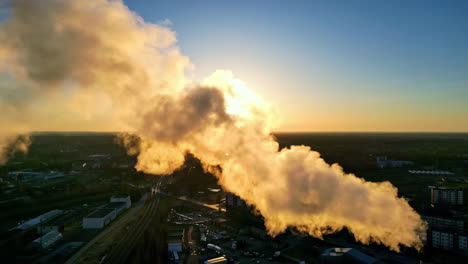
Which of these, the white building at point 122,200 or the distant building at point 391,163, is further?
the distant building at point 391,163

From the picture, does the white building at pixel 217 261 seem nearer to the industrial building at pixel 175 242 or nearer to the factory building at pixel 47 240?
the industrial building at pixel 175 242

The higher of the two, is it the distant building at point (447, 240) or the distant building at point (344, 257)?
the distant building at point (344, 257)

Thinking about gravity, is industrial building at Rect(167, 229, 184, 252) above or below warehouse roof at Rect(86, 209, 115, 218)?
below

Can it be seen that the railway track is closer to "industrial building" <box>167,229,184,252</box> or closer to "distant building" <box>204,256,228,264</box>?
"industrial building" <box>167,229,184,252</box>

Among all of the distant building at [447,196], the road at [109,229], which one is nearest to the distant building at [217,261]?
the road at [109,229]

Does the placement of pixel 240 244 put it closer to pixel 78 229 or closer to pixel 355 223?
pixel 355 223

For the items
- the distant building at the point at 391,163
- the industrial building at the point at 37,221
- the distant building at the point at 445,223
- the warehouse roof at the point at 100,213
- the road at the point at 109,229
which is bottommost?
the road at the point at 109,229

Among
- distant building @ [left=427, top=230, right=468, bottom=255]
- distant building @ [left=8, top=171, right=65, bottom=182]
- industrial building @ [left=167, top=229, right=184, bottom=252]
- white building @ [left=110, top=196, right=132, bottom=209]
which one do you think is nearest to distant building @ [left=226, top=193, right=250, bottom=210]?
industrial building @ [left=167, top=229, right=184, bottom=252]

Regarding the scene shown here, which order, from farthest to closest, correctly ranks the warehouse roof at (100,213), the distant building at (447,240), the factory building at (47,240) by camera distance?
the warehouse roof at (100,213) → the factory building at (47,240) → the distant building at (447,240)
